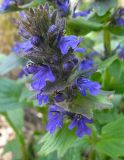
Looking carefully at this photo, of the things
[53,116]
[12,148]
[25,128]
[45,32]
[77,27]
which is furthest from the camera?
[25,128]

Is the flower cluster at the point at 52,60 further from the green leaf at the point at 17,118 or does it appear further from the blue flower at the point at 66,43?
the green leaf at the point at 17,118

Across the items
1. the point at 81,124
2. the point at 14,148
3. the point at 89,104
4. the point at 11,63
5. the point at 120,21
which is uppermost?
the point at 120,21

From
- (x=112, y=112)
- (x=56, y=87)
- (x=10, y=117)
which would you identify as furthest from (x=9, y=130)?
(x=56, y=87)

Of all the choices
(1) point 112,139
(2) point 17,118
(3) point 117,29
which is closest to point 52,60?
(1) point 112,139

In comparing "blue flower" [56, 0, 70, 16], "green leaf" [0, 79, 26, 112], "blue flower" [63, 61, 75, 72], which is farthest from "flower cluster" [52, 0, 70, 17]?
"green leaf" [0, 79, 26, 112]

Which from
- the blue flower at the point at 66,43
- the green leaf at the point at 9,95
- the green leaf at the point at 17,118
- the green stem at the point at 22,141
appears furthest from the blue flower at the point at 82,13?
the green leaf at the point at 17,118

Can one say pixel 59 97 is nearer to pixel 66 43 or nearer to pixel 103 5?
pixel 66 43

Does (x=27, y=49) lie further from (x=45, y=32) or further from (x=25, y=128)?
(x=25, y=128)
